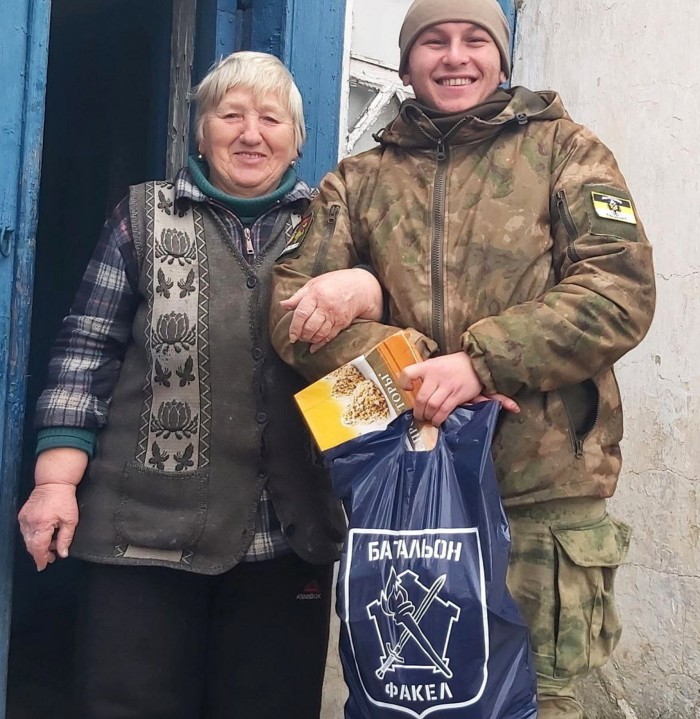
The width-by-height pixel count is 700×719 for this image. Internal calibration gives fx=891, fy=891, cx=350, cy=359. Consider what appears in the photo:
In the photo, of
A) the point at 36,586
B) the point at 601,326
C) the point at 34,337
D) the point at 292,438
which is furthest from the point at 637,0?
the point at 36,586

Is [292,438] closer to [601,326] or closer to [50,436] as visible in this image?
[50,436]

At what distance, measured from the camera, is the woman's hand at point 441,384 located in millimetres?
1590

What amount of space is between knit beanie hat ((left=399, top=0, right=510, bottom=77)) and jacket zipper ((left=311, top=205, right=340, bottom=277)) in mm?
384

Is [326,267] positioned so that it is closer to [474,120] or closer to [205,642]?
[474,120]

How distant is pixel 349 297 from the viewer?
1712 millimetres

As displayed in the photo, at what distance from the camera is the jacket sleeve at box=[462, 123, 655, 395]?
158cm

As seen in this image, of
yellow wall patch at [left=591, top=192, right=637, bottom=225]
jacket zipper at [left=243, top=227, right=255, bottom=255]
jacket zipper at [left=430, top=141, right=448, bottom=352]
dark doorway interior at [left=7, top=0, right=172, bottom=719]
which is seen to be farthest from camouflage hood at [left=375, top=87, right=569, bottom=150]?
dark doorway interior at [left=7, top=0, right=172, bottom=719]

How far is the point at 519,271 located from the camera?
5.58 ft

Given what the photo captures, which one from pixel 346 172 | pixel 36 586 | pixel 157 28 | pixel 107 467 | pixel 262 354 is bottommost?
pixel 36 586

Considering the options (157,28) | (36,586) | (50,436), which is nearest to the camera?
(50,436)

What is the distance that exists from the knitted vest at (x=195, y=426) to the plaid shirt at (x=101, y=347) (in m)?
0.03

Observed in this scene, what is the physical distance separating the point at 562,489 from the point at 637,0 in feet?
6.31

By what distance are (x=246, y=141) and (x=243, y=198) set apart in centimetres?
12

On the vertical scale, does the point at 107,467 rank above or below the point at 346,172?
below
